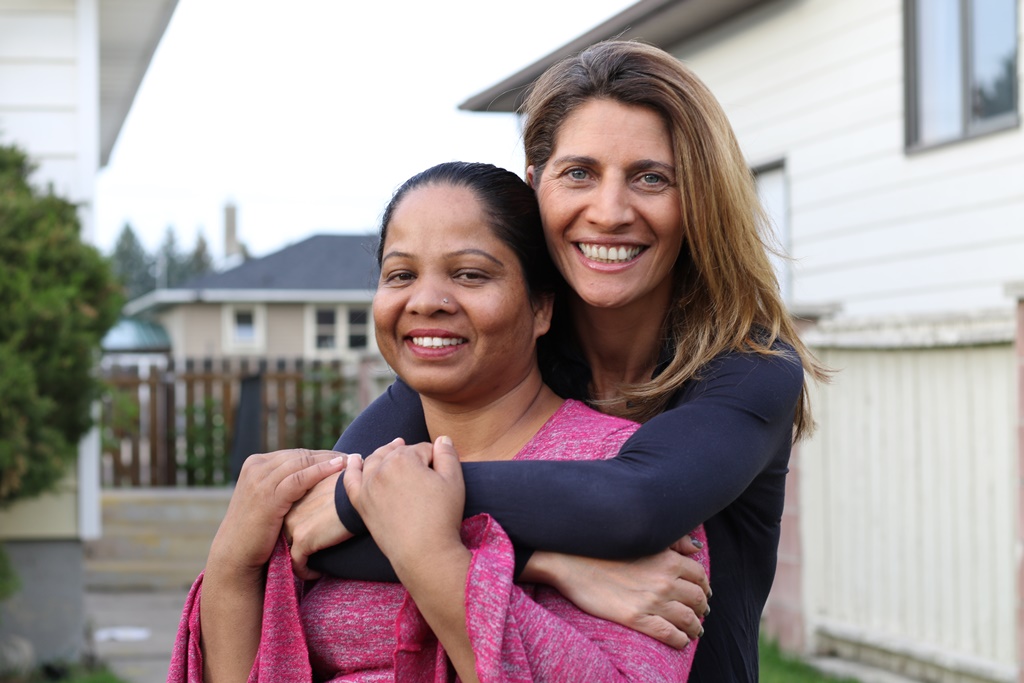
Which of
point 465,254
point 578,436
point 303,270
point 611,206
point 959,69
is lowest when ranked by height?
point 578,436

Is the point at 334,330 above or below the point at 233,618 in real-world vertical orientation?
above

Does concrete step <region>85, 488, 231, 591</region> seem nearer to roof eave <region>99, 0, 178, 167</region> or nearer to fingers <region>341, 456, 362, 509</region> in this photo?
roof eave <region>99, 0, 178, 167</region>

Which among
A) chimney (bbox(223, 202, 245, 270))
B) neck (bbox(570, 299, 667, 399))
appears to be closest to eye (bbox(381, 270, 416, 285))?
neck (bbox(570, 299, 667, 399))

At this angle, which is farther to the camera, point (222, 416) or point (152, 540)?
point (222, 416)

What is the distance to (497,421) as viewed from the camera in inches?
94.0

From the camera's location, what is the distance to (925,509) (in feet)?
20.7

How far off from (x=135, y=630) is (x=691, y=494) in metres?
7.61

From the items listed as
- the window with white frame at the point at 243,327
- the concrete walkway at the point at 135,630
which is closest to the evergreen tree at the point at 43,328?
the concrete walkway at the point at 135,630

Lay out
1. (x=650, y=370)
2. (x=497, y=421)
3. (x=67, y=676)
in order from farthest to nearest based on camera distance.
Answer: (x=67, y=676), (x=650, y=370), (x=497, y=421)

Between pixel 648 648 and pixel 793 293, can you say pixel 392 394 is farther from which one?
pixel 793 293

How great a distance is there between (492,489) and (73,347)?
4.92 meters

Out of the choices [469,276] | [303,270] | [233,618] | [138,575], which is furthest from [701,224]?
[303,270]

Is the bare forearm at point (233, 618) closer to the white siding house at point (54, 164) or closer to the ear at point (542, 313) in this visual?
the ear at point (542, 313)

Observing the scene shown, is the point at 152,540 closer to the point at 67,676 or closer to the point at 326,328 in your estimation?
the point at 67,676
